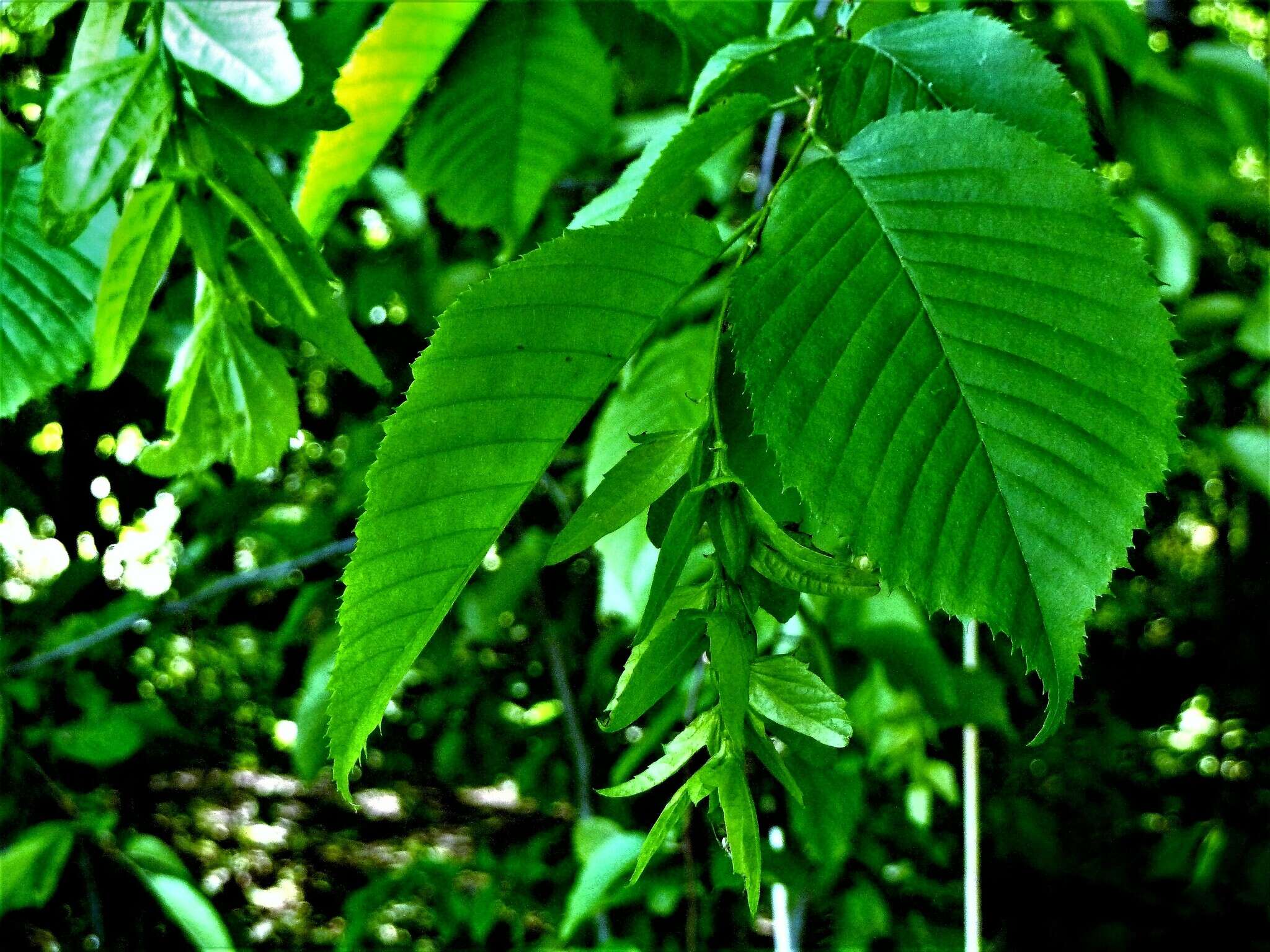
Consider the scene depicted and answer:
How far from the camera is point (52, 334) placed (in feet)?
1.89

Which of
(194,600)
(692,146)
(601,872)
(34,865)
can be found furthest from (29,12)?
(34,865)

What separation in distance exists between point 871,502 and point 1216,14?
171cm

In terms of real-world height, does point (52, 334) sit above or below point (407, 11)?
below

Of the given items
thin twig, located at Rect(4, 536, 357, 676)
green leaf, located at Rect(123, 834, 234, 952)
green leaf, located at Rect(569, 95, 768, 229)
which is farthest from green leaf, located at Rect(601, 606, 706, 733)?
green leaf, located at Rect(123, 834, 234, 952)

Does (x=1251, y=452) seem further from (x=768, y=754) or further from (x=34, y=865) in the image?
(x=34, y=865)

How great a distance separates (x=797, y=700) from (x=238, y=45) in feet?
1.15

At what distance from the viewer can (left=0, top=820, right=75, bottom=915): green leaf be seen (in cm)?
113

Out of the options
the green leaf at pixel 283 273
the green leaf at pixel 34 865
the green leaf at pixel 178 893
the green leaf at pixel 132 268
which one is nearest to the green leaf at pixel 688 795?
the green leaf at pixel 283 273

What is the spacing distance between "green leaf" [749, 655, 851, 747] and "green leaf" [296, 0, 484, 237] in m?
0.40

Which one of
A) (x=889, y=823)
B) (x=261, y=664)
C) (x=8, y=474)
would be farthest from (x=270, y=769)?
(x=889, y=823)

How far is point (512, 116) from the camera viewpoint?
0.78m

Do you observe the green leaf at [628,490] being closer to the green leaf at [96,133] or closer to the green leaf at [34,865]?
the green leaf at [96,133]

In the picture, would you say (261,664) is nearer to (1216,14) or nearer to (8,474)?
(8,474)

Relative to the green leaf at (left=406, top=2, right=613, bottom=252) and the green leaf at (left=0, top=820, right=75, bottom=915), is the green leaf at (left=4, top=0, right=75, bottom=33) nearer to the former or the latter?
the green leaf at (left=406, top=2, right=613, bottom=252)
